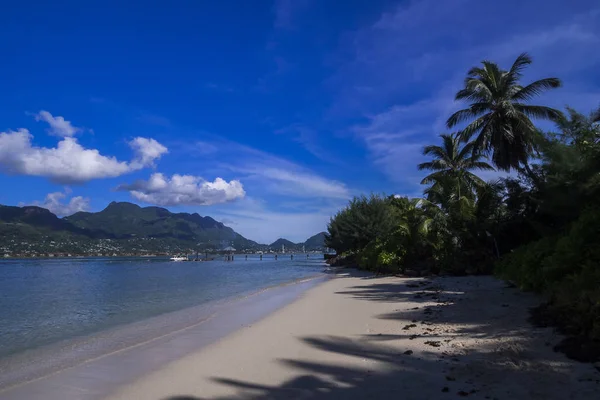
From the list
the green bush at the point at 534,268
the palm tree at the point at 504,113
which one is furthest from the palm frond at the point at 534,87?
the green bush at the point at 534,268

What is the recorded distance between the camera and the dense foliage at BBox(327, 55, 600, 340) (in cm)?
840

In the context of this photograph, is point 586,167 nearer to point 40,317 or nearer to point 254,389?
point 254,389

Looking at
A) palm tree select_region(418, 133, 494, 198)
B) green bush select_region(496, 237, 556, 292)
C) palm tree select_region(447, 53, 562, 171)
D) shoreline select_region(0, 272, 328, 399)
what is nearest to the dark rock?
green bush select_region(496, 237, 556, 292)

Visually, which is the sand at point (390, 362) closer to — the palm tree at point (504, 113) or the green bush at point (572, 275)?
the green bush at point (572, 275)

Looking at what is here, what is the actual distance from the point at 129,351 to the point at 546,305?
895 cm

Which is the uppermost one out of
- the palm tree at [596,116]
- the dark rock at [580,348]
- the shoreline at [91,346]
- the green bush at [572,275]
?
the palm tree at [596,116]

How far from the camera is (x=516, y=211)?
19.2m

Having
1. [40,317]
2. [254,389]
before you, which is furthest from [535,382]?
[40,317]

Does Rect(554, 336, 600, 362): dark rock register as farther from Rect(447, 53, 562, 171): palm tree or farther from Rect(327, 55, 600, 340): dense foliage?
Rect(447, 53, 562, 171): palm tree

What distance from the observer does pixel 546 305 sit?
313 inches

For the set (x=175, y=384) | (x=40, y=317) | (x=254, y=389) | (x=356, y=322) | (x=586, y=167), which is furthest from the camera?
(x=40, y=317)

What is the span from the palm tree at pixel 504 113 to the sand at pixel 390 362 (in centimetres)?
1402

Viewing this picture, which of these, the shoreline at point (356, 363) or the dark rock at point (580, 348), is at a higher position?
the dark rock at point (580, 348)

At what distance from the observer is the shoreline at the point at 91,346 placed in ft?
25.2
